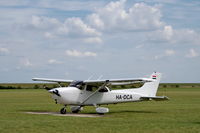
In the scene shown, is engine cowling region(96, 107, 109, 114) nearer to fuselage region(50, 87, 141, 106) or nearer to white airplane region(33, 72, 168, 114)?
white airplane region(33, 72, 168, 114)

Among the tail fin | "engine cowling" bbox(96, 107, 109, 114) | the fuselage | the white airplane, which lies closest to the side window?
the white airplane

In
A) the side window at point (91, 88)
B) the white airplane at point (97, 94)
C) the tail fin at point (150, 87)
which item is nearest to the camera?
the white airplane at point (97, 94)

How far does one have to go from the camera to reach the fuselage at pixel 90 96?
20922mm

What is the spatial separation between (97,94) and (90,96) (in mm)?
473

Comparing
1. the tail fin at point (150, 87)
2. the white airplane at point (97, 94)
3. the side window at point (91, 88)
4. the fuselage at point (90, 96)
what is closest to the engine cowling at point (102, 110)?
the white airplane at point (97, 94)

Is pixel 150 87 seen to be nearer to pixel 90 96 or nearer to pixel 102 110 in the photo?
pixel 90 96

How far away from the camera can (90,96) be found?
72.5 ft

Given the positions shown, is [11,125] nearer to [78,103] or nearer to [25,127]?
[25,127]

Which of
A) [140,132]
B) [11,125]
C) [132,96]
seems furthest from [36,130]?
[132,96]

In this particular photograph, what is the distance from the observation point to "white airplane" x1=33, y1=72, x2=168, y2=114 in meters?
20.9

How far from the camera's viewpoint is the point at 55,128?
563 inches

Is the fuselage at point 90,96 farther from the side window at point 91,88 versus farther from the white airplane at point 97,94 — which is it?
the side window at point 91,88

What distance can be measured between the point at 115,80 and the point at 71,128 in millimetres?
7172

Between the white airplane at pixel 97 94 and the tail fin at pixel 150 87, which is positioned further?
the tail fin at pixel 150 87
